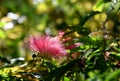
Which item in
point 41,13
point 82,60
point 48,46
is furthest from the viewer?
point 41,13

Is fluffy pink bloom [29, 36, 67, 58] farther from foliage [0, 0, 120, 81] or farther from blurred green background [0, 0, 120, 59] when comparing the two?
blurred green background [0, 0, 120, 59]

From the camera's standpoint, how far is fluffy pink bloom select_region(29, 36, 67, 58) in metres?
1.80

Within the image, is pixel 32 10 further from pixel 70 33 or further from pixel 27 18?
pixel 70 33

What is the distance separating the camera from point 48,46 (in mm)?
1812

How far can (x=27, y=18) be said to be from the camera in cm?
582

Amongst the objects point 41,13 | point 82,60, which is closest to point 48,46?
point 82,60

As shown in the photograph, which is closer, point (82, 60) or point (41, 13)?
point (82, 60)

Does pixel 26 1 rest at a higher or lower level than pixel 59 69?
higher

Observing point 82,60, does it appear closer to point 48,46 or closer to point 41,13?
point 48,46

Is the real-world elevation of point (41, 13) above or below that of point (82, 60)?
above

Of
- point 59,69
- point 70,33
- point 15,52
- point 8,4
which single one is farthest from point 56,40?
point 8,4

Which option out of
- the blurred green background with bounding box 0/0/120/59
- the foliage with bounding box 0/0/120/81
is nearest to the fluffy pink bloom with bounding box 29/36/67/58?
the foliage with bounding box 0/0/120/81

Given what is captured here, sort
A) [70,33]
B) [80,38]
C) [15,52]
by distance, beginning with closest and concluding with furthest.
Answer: [80,38], [70,33], [15,52]

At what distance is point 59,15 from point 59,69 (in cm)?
437
